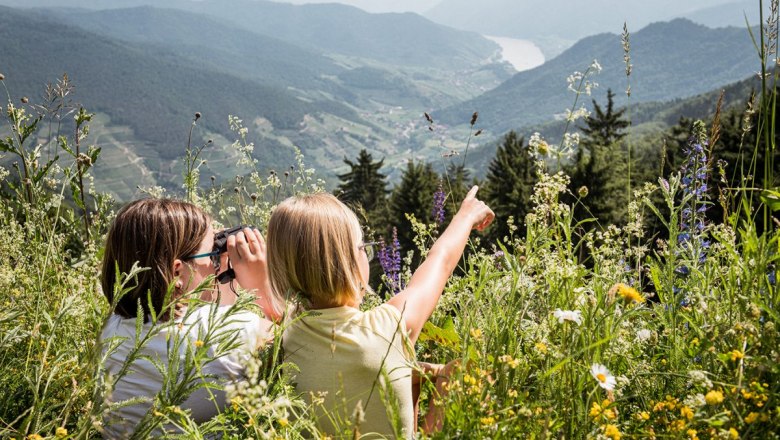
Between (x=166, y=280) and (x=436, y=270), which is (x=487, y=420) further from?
(x=166, y=280)

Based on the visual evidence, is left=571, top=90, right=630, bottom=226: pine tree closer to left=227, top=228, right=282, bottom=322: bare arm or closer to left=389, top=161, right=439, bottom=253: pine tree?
left=389, top=161, right=439, bottom=253: pine tree

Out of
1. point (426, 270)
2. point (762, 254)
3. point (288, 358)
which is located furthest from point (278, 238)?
point (762, 254)

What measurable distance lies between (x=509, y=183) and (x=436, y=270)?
4481 centimetres

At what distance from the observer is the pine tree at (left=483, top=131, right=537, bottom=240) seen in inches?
1518

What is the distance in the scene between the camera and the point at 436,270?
2.38 metres

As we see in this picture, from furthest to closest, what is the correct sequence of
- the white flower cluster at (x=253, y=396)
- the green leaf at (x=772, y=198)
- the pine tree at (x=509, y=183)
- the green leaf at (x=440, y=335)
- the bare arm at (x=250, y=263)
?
the pine tree at (x=509, y=183)
the bare arm at (x=250, y=263)
the green leaf at (x=440, y=335)
the green leaf at (x=772, y=198)
the white flower cluster at (x=253, y=396)

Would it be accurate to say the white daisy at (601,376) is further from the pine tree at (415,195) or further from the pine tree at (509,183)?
the pine tree at (415,195)

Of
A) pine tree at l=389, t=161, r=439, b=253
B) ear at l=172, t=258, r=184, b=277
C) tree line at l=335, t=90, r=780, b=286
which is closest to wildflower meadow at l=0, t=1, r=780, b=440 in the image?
ear at l=172, t=258, r=184, b=277

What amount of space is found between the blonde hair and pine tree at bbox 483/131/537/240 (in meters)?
34.0

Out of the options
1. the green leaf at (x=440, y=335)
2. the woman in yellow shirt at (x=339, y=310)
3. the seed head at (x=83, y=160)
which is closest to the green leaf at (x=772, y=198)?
the woman in yellow shirt at (x=339, y=310)

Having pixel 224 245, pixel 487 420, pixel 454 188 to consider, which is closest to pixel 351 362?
pixel 487 420

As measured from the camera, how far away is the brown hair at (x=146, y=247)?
2.23 m

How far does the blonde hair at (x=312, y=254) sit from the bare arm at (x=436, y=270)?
21 centimetres

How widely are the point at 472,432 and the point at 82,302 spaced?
2.07m
